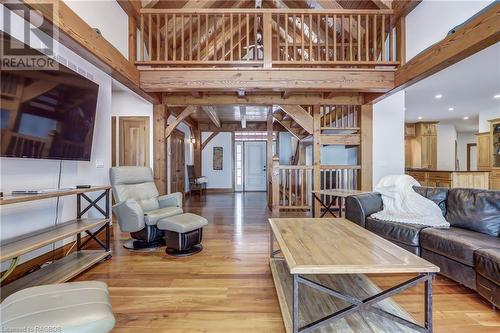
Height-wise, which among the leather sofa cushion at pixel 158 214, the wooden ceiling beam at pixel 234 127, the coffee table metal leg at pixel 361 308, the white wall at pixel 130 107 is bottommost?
the coffee table metal leg at pixel 361 308

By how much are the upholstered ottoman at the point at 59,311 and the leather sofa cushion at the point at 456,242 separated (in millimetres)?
2486

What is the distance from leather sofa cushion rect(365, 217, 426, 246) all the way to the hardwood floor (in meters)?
0.37

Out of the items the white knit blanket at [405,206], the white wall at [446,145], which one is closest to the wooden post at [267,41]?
the white knit blanket at [405,206]

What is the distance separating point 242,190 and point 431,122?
640 centimetres

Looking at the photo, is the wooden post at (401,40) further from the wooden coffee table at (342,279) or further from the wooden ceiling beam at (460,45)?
the wooden coffee table at (342,279)

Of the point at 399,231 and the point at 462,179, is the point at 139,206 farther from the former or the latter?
the point at 462,179

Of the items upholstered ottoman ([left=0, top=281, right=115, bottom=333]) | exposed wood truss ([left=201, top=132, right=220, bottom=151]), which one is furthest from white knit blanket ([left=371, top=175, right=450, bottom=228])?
exposed wood truss ([left=201, top=132, right=220, bottom=151])

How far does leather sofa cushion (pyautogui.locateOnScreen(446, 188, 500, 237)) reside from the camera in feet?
7.54

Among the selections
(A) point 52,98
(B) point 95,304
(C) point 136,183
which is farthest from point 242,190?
(B) point 95,304

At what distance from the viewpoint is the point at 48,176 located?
8.11ft

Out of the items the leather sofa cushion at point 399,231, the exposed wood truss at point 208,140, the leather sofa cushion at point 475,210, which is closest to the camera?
the leather sofa cushion at point 475,210

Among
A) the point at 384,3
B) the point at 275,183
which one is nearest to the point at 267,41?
the point at 384,3

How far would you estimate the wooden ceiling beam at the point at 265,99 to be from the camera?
14.8 ft

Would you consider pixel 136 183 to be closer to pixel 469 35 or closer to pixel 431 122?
pixel 469 35
